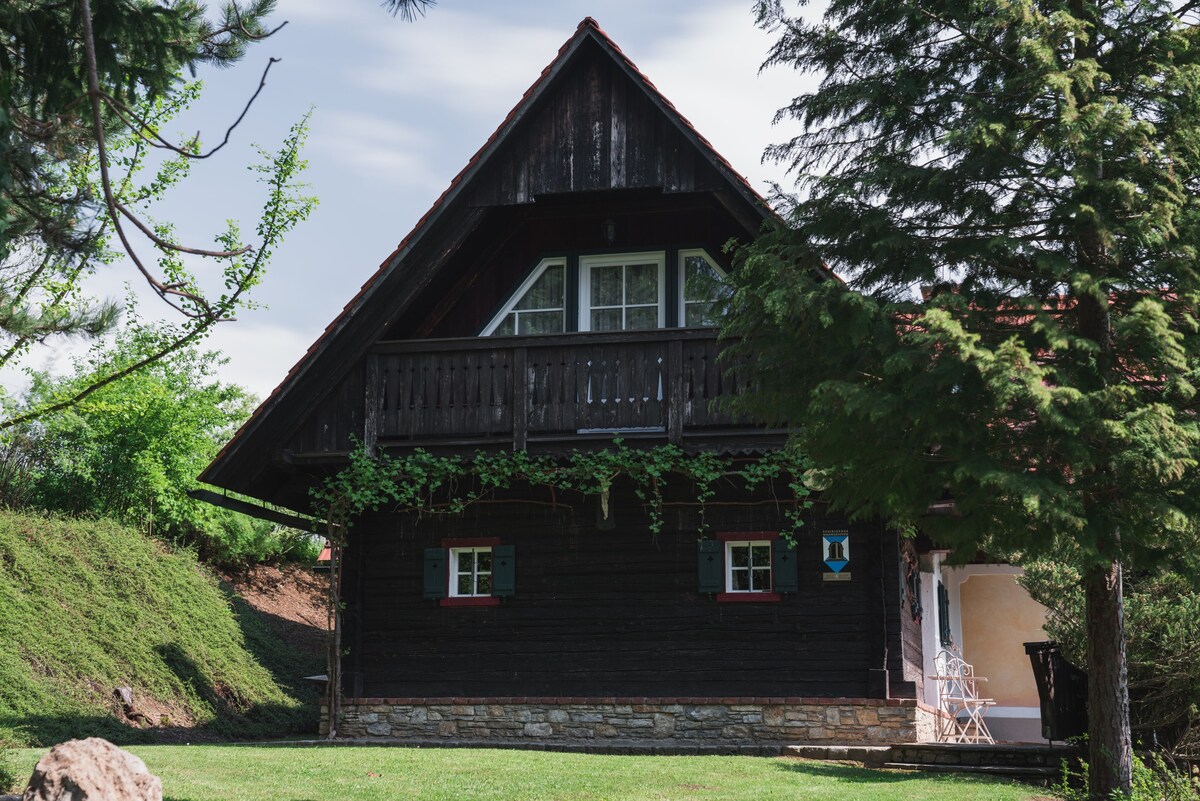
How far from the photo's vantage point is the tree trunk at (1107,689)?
8.98 metres

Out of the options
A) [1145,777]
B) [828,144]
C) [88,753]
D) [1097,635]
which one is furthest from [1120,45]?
[88,753]

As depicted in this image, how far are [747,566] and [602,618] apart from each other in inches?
70.9

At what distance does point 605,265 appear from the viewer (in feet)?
52.6

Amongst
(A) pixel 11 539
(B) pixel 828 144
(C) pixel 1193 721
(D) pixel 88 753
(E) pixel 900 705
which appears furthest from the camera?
(A) pixel 11 539

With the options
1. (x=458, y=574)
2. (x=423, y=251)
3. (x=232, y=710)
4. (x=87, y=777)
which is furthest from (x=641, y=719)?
(x=87, y=777)

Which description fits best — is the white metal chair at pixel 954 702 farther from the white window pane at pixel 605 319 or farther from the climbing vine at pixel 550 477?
the white window pane at pixel 605 319

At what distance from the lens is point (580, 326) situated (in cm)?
1585

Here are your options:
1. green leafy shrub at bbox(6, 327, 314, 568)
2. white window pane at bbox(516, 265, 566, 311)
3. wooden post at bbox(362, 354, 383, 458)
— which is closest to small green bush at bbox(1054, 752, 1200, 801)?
wooden post at bbox(362, 354, 383, 458)

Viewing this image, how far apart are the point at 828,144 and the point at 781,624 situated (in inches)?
265

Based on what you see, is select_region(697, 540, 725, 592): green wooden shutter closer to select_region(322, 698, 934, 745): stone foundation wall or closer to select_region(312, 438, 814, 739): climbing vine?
select_region(312, 438, 814, 739): climbing vine

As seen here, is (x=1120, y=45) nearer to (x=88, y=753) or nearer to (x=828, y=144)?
(x=828, y=144)

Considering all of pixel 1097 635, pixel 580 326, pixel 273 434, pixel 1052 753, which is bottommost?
pixel 1052 753

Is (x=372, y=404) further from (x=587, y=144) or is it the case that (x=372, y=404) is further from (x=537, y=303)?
(x=587, y=144)

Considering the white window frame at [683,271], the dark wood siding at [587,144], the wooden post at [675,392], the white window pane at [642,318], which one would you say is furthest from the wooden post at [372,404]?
the white window frame at [683,271]
